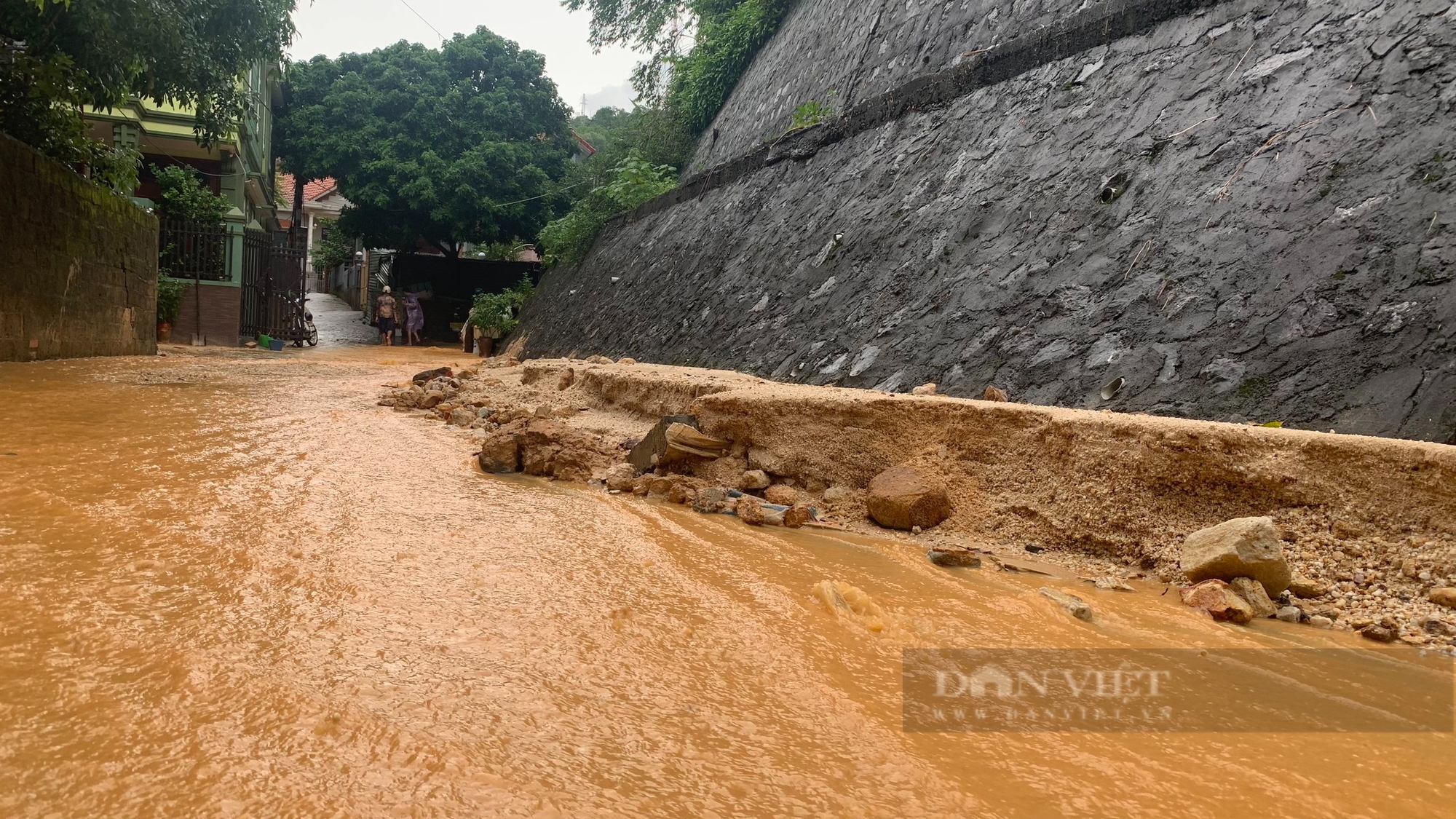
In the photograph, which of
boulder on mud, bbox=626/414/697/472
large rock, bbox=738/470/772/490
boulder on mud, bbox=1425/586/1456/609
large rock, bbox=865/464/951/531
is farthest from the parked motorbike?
boulder on mud, bbox=1425/586/1456/609

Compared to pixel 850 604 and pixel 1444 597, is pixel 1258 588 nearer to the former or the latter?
pixel 1444 597

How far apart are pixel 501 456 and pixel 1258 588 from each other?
3.06 m

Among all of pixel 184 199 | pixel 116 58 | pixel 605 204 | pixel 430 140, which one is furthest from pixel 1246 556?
pixel 430 140

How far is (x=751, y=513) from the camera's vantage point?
10.9 feet

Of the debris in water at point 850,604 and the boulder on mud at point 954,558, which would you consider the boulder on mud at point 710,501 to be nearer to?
the boulder on mud at point 954,558

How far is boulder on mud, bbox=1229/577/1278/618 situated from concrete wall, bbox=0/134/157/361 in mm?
8674

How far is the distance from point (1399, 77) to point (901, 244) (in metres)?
2.79

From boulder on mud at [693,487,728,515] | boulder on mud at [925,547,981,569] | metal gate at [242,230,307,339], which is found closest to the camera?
boulder on mud at [925,547,981,569]

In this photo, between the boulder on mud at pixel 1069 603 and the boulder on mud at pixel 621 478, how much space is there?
6.19 ft

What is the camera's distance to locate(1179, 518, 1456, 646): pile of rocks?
224cm

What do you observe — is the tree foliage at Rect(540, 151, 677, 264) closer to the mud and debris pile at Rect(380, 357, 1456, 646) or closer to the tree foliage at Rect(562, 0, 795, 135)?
the tree foliage at Rect(562, 0, 795, 135)

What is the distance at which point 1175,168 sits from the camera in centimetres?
445

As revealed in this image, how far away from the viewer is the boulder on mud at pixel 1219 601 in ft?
7.50

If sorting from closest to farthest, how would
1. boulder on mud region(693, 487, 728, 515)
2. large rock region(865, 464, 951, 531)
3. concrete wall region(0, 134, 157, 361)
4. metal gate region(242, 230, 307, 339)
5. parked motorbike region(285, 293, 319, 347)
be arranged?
large rock region(865, 464, 951, 531), boulder on mud region(693, 487, 728, 515), concrete wall region(0, 134, 157, 361), metal gate region(242, 230, 307, 339), parked motorbike region(285, 293, 319, 347)
